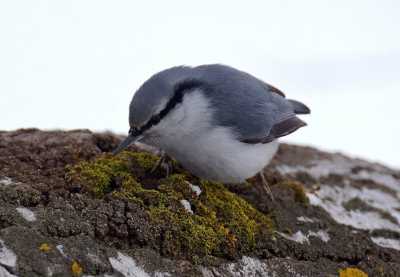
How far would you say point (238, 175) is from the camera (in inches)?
151

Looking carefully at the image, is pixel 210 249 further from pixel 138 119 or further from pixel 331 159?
pixel 331 159

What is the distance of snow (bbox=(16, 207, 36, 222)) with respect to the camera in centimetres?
277

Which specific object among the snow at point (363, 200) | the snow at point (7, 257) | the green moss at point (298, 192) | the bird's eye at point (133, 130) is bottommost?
the snow at point (363, 200)

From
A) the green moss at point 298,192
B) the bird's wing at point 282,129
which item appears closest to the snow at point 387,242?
the green moss at point 298,192

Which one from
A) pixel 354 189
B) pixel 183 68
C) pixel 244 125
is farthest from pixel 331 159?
pixel 183 68

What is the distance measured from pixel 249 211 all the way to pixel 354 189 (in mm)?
1521

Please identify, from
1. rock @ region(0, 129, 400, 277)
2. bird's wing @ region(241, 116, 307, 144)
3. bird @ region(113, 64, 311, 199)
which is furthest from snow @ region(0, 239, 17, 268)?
bird's wing @ region(241, 116, 307, 144)

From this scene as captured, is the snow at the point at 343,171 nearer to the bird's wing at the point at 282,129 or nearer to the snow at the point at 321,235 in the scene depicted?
the bird's wing at the point at 282,129

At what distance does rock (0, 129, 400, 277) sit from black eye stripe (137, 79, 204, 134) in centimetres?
32

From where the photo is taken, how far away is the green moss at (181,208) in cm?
310

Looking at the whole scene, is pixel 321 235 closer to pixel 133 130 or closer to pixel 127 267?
pixel 133 130

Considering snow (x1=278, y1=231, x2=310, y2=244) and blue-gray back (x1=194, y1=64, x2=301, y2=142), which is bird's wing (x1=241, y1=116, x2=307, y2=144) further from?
snow (x1=278, y1=231, x2=310, y2=244)

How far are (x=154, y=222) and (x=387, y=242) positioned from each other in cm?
180

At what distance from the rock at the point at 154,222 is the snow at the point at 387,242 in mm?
Result: 12
